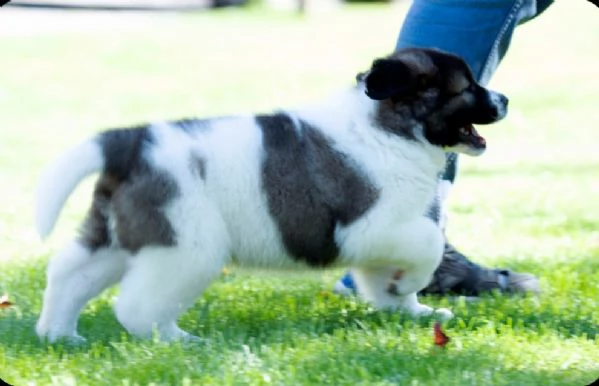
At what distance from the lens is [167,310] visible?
447 centimetres

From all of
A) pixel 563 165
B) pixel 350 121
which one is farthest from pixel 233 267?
pixel 563 165

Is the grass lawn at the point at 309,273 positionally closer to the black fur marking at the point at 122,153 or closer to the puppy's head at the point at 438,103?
the black fur marking at the point at 122,153

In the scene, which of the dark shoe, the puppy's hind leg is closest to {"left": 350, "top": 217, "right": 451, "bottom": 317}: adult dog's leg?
the dark shoe

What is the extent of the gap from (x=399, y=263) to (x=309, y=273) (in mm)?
354

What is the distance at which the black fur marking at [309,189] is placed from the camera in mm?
4625

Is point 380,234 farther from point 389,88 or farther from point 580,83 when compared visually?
point 580,83

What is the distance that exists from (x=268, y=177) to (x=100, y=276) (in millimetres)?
714

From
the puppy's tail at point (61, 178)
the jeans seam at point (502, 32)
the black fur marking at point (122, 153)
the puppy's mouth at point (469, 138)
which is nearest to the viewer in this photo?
the puppy's tail at point (61, 178)

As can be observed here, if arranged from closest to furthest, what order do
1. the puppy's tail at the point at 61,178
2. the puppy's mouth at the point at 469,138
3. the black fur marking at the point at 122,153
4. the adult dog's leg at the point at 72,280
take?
the puppy's tail at the point at 61,178, the black fur marking at the point at 122,153, the adult dog's leg at the point at 72,280, the puppy's mouth at the point at 469,138

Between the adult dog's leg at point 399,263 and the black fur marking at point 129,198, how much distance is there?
2.52 ft

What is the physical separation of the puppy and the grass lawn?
0.69 ft

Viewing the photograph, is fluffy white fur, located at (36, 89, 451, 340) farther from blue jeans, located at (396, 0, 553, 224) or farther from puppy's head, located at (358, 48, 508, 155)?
blue jeans, located at (396, 0, 553, 224)

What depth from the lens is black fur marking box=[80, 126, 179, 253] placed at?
4402 millimetres

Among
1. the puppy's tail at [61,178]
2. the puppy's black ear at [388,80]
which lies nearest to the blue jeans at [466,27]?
the puppy's black ear at [388,80]
